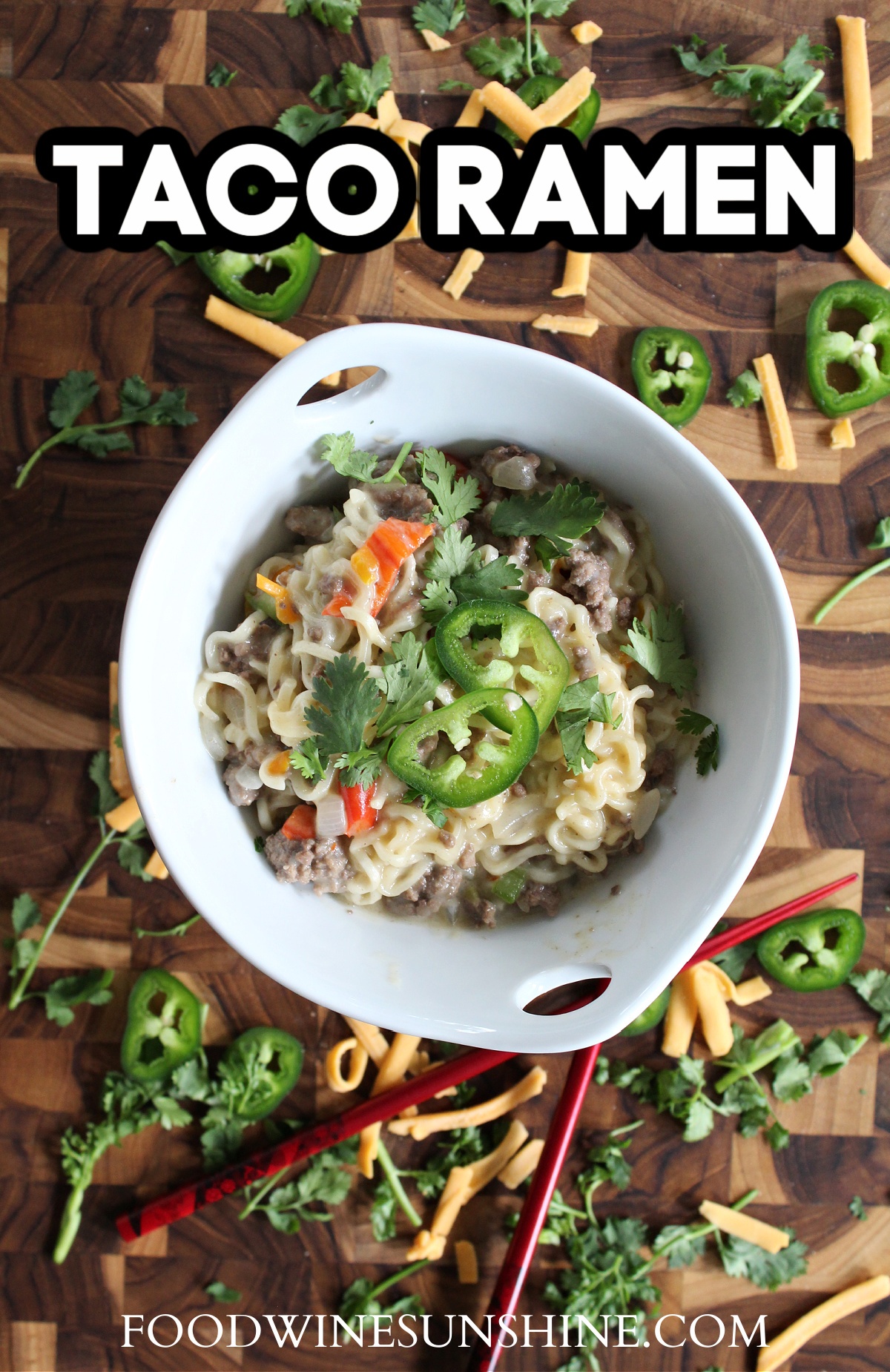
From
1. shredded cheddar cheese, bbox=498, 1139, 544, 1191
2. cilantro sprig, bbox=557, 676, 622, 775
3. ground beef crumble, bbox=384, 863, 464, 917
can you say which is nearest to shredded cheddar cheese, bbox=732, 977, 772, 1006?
shredded cheddar cheese, bbox=498, 1139, 544, 1191

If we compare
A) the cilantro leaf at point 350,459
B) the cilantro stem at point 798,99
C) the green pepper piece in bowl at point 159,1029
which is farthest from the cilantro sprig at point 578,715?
the cilantro stem at point 798,99

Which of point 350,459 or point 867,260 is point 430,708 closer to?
point 350,459

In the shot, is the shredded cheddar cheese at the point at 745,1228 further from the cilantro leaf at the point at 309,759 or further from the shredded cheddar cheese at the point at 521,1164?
the cilantro leaf at the point at 309,759

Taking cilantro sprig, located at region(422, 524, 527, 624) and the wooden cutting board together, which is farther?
the wooden cutting board

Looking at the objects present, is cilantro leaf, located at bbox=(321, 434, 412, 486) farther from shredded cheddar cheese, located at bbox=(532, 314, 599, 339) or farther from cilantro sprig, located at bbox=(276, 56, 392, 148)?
cilantro sprig, located at bbox=(276, 56, 392, 148)

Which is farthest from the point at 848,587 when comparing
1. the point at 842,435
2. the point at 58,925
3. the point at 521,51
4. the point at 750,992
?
the point at 58,925

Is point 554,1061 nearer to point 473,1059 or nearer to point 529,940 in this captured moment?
point 473,1059
